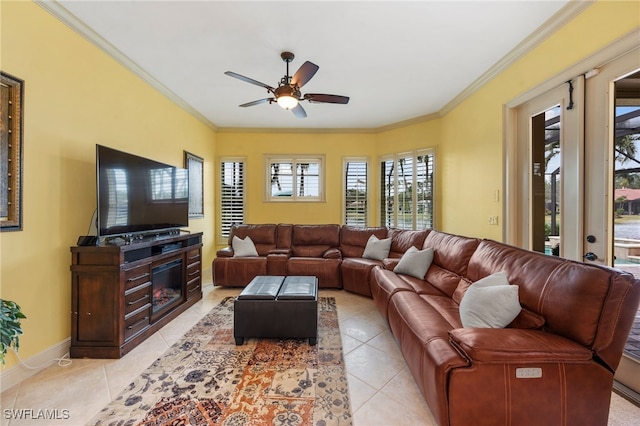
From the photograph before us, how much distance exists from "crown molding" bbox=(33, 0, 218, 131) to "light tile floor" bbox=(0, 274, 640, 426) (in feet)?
9.67

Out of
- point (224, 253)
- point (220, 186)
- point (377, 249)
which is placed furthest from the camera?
point (220, 186)

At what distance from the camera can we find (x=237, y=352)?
93.1 inches

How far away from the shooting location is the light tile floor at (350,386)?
5.33 ft

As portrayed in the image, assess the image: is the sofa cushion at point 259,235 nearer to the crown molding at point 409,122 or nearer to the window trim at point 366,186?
the window trim at point 366,186

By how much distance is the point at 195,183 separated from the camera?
456 cm

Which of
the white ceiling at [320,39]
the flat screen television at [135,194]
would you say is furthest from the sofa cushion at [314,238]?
the white ceiling at [320,39]

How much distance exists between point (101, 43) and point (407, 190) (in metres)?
4.74

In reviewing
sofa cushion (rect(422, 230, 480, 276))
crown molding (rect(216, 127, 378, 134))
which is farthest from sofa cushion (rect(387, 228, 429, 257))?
crown molding (rect(216, 127, 378, 134))

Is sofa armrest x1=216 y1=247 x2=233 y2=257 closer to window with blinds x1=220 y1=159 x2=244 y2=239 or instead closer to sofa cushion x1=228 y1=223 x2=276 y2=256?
sofa cushion x1=228 y1=223 x2=276 y2=256

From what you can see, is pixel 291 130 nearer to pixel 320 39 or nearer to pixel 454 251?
pixel 320 39

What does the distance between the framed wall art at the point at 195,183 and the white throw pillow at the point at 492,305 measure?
4.12 meters

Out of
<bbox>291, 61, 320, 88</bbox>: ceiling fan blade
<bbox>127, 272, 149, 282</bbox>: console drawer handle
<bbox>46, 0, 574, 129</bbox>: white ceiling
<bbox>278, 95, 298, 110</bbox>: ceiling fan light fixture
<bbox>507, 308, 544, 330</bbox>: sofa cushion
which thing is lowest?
<bbox>507, 308, 544, 330</bbox>: sofa cushion

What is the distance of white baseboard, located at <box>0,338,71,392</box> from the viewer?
6.09 feet

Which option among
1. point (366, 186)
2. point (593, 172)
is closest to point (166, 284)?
point (366, 186)
